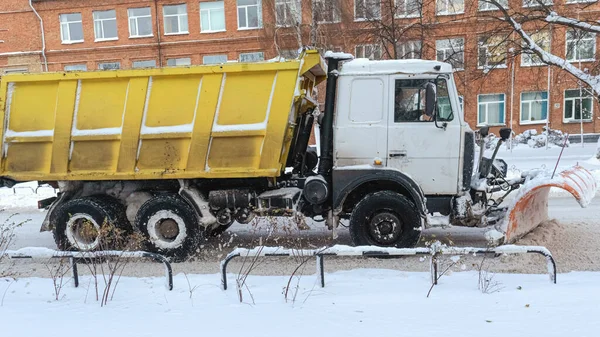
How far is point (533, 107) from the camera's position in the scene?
89.5ft

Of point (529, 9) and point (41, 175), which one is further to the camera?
point (529, 9)

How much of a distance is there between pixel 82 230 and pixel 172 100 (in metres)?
2.32

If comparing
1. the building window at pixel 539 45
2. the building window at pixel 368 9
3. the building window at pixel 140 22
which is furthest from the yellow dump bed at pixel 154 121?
the building window at pixel 140 22

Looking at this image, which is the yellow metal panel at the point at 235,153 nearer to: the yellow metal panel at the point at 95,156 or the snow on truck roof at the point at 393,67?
the yellow metal panel at the point at 95,156

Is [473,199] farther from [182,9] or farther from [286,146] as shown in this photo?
[182,9]

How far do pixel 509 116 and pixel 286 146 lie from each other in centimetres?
2554

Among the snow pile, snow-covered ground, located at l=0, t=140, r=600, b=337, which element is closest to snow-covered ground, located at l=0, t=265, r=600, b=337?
snow-covered ground, located at l=0, t=140, r=600, b=337

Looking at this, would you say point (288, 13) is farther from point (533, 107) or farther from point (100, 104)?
point (533, 107)

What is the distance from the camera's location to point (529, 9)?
1495 cm

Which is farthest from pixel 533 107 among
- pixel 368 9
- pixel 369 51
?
pixel 368 9

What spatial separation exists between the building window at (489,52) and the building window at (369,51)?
4.12m

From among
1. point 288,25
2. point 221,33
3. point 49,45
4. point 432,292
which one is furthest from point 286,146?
point 49,45

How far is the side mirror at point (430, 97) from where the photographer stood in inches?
211

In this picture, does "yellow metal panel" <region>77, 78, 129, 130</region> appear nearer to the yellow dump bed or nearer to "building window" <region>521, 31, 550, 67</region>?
the yellow dump bed
